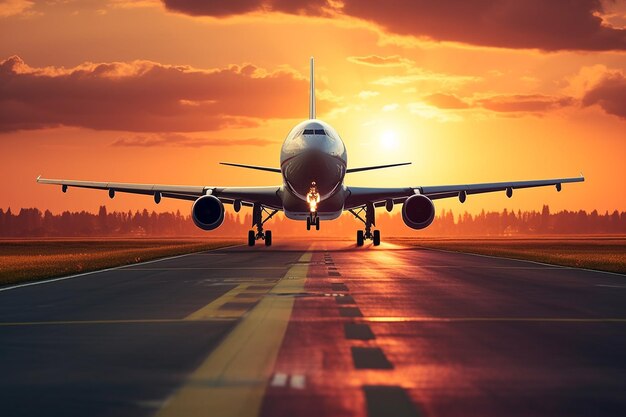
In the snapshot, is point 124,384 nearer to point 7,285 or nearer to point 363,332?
point 363,332

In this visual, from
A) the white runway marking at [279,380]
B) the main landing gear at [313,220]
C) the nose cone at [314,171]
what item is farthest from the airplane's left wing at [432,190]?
the white runway marking at [279,380]

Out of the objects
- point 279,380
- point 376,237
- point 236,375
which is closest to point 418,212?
point 376,237

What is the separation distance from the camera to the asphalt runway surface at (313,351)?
626 centimetres

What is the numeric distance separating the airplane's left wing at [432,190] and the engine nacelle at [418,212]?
170 centimetres

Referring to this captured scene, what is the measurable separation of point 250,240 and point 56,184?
11746 mm

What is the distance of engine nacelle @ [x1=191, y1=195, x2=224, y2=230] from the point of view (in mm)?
42062

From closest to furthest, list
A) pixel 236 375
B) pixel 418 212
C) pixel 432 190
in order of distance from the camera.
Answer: pixel 236 375 → pixel 418 212 → pixel 432 190

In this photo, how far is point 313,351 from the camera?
346 inches

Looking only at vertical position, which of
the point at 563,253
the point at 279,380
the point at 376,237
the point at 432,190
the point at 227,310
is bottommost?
the point at 279,380

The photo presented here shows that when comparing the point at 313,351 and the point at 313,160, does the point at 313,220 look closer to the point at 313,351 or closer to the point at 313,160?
the point at 313,160

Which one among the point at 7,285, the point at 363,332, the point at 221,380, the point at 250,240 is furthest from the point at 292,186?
the point at 221,380

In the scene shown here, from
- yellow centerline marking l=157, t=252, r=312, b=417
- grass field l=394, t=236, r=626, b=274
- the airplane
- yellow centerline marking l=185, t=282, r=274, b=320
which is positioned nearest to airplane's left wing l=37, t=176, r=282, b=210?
the airplane

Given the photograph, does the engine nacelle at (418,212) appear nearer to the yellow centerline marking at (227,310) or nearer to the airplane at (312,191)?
the airplane at (312,191)

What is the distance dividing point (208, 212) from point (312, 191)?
6453mm
